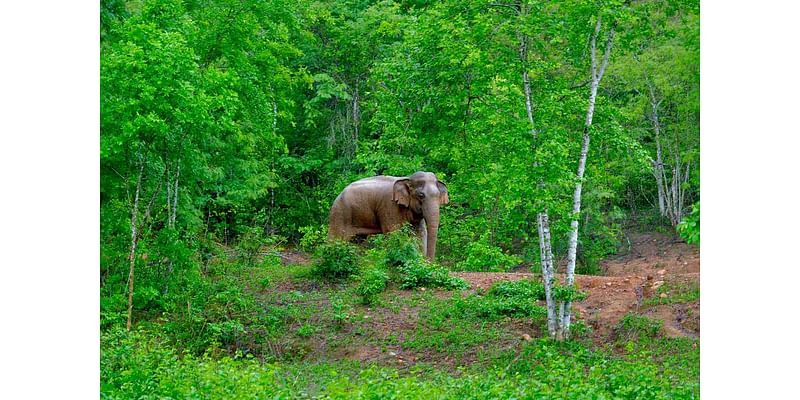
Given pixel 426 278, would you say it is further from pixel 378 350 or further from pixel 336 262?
pixel 378 350

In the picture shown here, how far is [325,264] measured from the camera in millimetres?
16312

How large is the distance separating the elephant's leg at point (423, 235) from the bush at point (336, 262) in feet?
5.81

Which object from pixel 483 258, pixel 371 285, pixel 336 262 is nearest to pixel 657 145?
pixel 483 258

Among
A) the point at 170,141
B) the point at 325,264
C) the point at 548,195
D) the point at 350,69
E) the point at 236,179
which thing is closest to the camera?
the point at 548,195

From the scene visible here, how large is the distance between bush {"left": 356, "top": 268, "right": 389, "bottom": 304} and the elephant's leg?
95.5 inches

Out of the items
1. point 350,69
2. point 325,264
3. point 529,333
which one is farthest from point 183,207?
point 350,69

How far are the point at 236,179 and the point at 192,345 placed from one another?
39.4 ft

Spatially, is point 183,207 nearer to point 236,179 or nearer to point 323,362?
point 323,362

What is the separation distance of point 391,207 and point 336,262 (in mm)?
2023

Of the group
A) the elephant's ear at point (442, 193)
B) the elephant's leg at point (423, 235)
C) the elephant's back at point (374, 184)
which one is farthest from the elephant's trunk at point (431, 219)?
the elephant's back at point (374, 184)

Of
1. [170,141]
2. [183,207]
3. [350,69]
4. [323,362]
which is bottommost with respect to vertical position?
[323,362]

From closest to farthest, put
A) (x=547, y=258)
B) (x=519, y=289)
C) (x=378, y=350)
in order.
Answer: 1. (x=547, y=258)
2. (x=378, y=350)
3. (x=519, y=289)

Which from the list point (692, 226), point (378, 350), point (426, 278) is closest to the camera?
point (692, 226)

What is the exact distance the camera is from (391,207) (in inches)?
699
